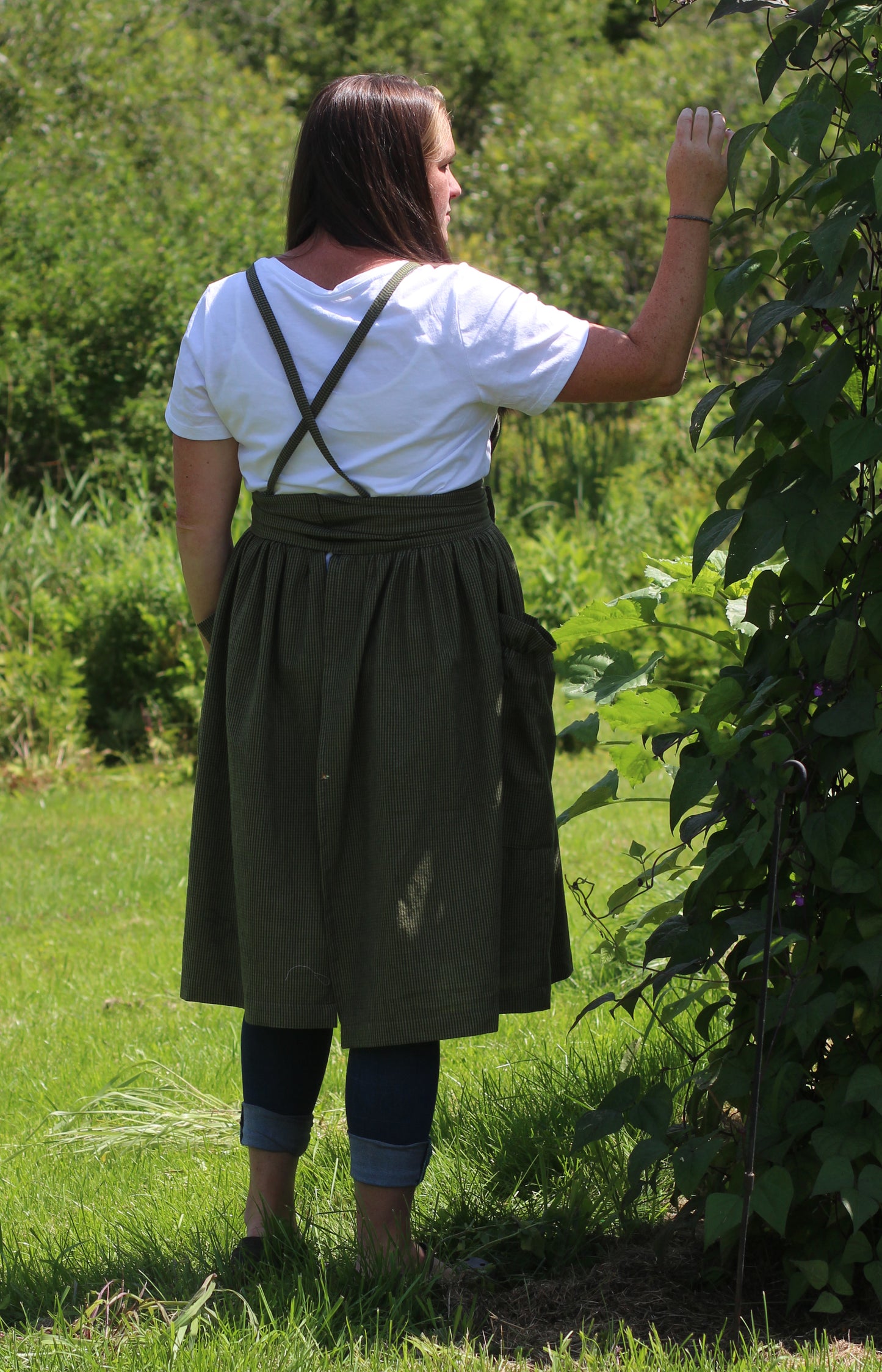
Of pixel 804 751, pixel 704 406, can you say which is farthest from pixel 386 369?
pixel 804 751

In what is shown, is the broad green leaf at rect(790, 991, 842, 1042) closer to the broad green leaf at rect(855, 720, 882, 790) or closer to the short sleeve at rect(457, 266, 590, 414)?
the broad green leaf at rect(855, 720, 882, 790)

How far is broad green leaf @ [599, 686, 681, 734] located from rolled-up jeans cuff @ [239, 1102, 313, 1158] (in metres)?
0.80

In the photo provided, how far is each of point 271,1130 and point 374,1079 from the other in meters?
0.26

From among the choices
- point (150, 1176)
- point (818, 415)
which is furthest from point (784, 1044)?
point (150, 1176)

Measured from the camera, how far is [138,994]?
383 centimetres

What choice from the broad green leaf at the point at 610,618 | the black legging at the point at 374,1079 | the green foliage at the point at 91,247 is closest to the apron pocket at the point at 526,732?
the broad green leaf at the point at 610,618

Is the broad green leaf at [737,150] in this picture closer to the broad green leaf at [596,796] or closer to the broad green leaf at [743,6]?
the broad green leaf at [743,6]

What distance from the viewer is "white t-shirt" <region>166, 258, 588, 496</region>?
196 cm

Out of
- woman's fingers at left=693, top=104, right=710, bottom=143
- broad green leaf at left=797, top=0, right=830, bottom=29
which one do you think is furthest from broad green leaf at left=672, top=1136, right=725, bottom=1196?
broad green leaf at left=797, top=0, right=830, bottom=29

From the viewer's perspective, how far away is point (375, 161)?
2.03m

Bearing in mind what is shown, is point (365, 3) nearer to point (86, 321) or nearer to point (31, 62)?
point (31, 62)

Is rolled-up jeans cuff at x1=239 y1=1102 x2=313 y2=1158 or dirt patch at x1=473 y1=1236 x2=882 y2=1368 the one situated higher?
rolled-up jeans cuff at x1=239 y1=1102 x2=313 y2=1158

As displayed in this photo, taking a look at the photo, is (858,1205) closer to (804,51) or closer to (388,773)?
(388,773)

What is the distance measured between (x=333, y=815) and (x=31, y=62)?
1207 centimetres
